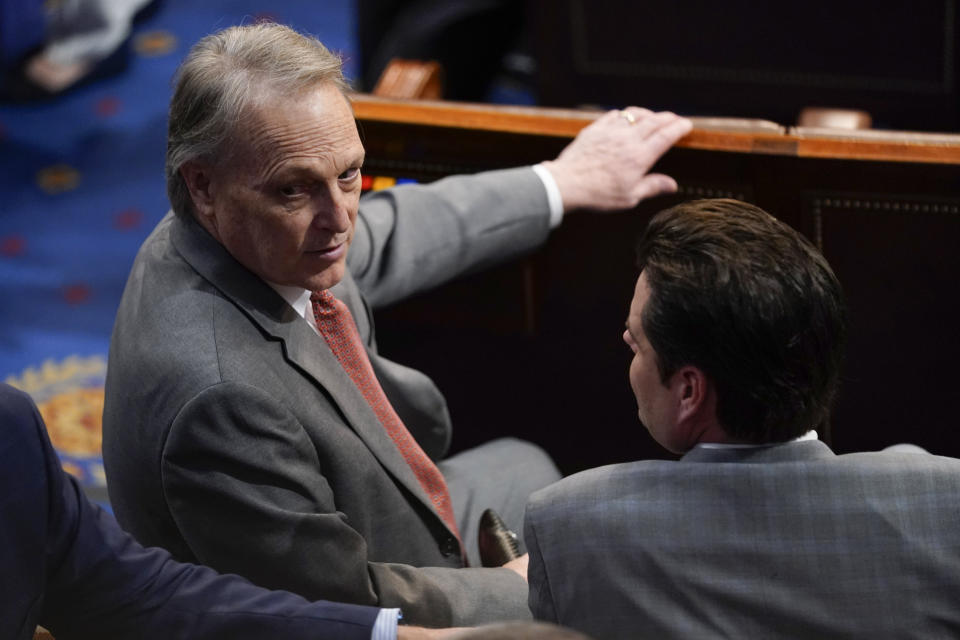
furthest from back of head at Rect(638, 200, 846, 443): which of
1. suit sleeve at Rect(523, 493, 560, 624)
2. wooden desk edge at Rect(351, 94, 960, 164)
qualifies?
wooden desk edge at Rect(351, 94, 960, 164)

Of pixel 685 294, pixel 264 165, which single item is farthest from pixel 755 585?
pixel 264 165

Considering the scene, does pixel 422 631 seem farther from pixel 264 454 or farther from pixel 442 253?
pixel 442 253

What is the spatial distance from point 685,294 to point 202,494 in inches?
29.9

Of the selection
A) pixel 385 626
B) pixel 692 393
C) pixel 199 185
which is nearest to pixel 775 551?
pixel 692 393

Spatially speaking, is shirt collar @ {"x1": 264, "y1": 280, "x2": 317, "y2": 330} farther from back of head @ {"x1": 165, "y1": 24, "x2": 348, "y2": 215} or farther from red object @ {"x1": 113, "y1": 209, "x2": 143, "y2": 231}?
red object @ {"x1": 113, "y1": 209, "x2": 143, "y2": 231}

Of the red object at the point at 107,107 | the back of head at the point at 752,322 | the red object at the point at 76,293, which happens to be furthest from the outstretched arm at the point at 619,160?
the red object at the point at 107,107

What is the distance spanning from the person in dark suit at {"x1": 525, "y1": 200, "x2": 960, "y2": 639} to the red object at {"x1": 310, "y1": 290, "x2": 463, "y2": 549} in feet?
1.90

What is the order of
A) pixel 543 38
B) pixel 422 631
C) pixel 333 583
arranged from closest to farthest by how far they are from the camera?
pixel 422 631 → pixel 333 583 → pixel 543 38

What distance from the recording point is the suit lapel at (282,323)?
1914 millimetres

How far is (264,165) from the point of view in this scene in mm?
1851

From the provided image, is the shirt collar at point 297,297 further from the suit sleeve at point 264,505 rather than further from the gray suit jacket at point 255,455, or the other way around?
the suit sleeve at point 264,505

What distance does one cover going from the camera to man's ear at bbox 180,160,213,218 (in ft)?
6.16

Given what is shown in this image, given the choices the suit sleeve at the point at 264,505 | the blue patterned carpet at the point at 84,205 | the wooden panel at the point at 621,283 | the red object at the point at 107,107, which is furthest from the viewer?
the red object at the point at 107,107

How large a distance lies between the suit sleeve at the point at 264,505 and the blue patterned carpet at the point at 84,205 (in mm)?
1586
